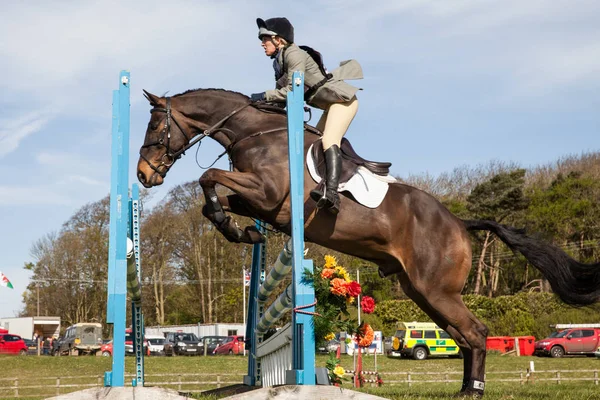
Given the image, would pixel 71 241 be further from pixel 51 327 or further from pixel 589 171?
pixel 589 171

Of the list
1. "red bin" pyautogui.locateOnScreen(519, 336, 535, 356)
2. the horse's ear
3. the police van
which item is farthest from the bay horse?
"red bin" pyautogui.locateOnScreen(519, 336, 535, 356)

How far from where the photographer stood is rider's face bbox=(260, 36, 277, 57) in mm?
5367

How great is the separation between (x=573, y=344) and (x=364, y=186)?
76.8 ft

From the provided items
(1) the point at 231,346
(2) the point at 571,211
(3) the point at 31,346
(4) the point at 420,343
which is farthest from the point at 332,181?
(3) the point at 31,346

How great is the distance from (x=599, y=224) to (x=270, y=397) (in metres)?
34.7

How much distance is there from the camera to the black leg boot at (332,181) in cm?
516

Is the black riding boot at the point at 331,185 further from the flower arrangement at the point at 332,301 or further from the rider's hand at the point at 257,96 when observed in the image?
the rider's hand at the point at 257,96

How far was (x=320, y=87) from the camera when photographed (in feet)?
18.1

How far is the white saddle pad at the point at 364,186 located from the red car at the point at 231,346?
82.6ft

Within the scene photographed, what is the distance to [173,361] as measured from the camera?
2523 cm

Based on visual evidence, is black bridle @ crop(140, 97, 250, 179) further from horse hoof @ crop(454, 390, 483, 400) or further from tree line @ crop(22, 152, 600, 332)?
tree line @ crop(22, 152, 600, 332)

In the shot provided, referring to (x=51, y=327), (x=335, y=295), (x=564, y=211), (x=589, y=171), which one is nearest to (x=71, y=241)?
(x=51, y=327)

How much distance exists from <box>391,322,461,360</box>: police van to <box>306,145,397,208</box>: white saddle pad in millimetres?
21821

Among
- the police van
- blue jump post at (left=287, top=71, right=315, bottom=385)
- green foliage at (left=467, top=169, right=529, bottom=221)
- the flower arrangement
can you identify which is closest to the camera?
blue jump post at (left=287, top=71, right=315, bottom=385)
